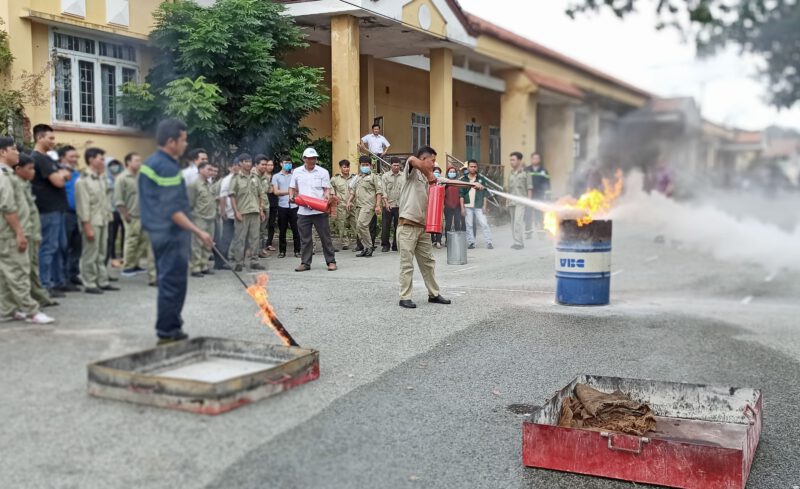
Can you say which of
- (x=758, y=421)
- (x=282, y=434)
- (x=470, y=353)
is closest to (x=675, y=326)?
(x=470, y=353)

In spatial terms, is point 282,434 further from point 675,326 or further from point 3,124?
point 675,326

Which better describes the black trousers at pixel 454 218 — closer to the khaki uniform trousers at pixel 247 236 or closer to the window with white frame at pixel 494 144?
the window with white frame at pixel 494 144

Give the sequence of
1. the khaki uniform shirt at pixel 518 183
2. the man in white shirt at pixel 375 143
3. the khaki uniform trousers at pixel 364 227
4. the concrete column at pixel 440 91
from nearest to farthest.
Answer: the concrete column at pixel 440 91 → the man in white shirt at pixel 375 143 → the khaki uniform trousers at pixel 364 227 → the khaki uniform shirt at pixel 518 183

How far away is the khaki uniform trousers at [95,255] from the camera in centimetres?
212

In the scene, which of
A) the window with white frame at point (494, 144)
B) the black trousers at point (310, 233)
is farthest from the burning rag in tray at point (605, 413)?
the window with white frame at point (494, 144)

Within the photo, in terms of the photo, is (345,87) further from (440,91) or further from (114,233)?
(114,233)

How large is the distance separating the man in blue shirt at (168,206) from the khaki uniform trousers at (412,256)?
16.9ft

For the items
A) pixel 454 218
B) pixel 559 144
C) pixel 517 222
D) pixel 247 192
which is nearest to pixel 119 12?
pixel 247 192

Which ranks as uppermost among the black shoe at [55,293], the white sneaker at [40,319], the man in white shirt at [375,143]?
the man in white shirt at [375,143]

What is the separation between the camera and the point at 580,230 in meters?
8.00

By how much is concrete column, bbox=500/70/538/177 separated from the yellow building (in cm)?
4

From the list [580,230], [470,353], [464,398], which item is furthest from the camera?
[580,230]

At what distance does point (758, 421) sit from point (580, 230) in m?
4.12

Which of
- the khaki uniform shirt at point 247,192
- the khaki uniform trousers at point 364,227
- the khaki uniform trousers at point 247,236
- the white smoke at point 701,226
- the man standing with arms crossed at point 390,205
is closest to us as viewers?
the khaki uniform trousers at point 247,236
